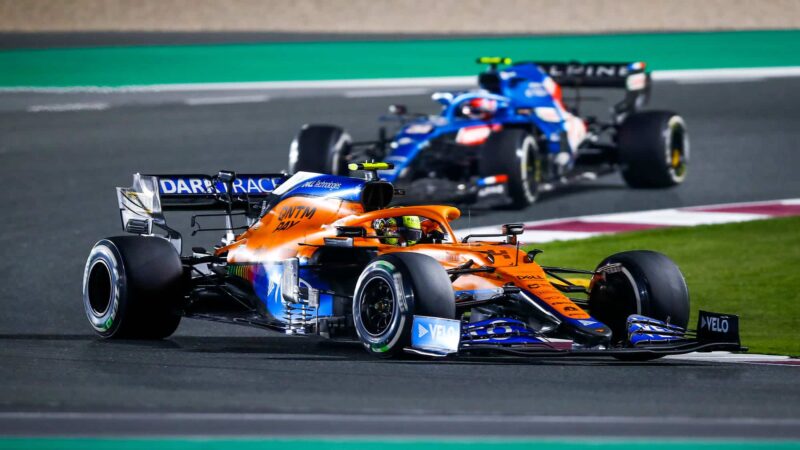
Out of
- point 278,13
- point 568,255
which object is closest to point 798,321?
point 568,255

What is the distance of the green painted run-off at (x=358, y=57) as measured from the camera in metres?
30.9

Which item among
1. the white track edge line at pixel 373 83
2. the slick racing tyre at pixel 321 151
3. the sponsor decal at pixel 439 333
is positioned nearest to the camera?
the sponsor decal at pixel 439 333

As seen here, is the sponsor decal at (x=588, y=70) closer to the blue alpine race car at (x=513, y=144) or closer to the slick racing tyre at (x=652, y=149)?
the blue alpine race car at (x=513, y=144)

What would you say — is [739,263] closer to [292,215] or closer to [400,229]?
[400,229]

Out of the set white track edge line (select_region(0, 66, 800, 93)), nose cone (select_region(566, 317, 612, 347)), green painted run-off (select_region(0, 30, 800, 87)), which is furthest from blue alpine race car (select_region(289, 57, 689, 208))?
green painted run-off (select_region(0, 30, 800, 87))

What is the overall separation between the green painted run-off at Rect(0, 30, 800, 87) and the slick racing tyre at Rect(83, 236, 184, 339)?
58.9 ft

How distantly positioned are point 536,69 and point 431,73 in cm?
1110

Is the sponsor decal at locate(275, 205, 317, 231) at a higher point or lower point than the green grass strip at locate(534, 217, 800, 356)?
higher

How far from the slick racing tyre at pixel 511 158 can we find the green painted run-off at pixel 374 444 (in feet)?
34.8

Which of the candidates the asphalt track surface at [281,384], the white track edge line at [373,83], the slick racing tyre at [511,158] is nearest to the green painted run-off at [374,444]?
the asphalt track surface at [281,384]

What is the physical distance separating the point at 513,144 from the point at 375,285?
321 inches

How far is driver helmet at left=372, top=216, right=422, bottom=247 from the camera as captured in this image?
38.5 ft

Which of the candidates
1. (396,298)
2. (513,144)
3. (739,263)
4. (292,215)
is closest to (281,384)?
(396,298)

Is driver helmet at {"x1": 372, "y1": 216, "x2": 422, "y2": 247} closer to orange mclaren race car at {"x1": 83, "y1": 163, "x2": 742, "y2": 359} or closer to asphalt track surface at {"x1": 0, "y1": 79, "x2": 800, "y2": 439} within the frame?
orange mclaren race car at {"x1": 83, "y1": 163, "x2": 742, "y2": 359}
